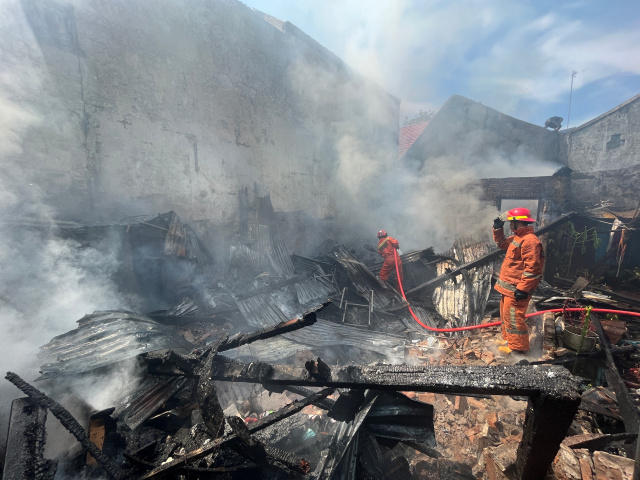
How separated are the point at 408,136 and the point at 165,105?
1573 cm

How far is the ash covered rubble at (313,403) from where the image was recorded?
1.59 meters

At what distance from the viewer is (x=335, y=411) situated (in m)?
2.01

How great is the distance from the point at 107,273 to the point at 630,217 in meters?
12.8

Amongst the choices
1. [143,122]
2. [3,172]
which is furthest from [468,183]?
[3,172]

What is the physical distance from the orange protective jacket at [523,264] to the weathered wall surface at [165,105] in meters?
7.19

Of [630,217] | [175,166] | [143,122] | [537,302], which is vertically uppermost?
[143,122]

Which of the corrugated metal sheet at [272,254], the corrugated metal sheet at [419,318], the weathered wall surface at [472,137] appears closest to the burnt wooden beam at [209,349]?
the corrugated metal sheet at [419,318]

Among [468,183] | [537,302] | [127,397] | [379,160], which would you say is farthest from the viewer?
[379,160]

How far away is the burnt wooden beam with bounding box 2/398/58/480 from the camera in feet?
5.50

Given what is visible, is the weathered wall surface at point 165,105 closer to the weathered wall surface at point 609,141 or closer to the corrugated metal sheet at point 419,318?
the corrugated metal sheet at point 419,318

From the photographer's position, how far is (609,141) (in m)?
14.8

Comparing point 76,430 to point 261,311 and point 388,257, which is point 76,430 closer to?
point 261,311

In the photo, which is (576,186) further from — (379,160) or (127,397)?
(127,397)

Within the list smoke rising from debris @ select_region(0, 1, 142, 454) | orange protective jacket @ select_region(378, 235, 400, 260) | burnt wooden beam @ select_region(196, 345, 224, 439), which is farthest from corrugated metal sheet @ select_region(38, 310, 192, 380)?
orange protective jacket @ select_region(378, 235, 400, 260)
